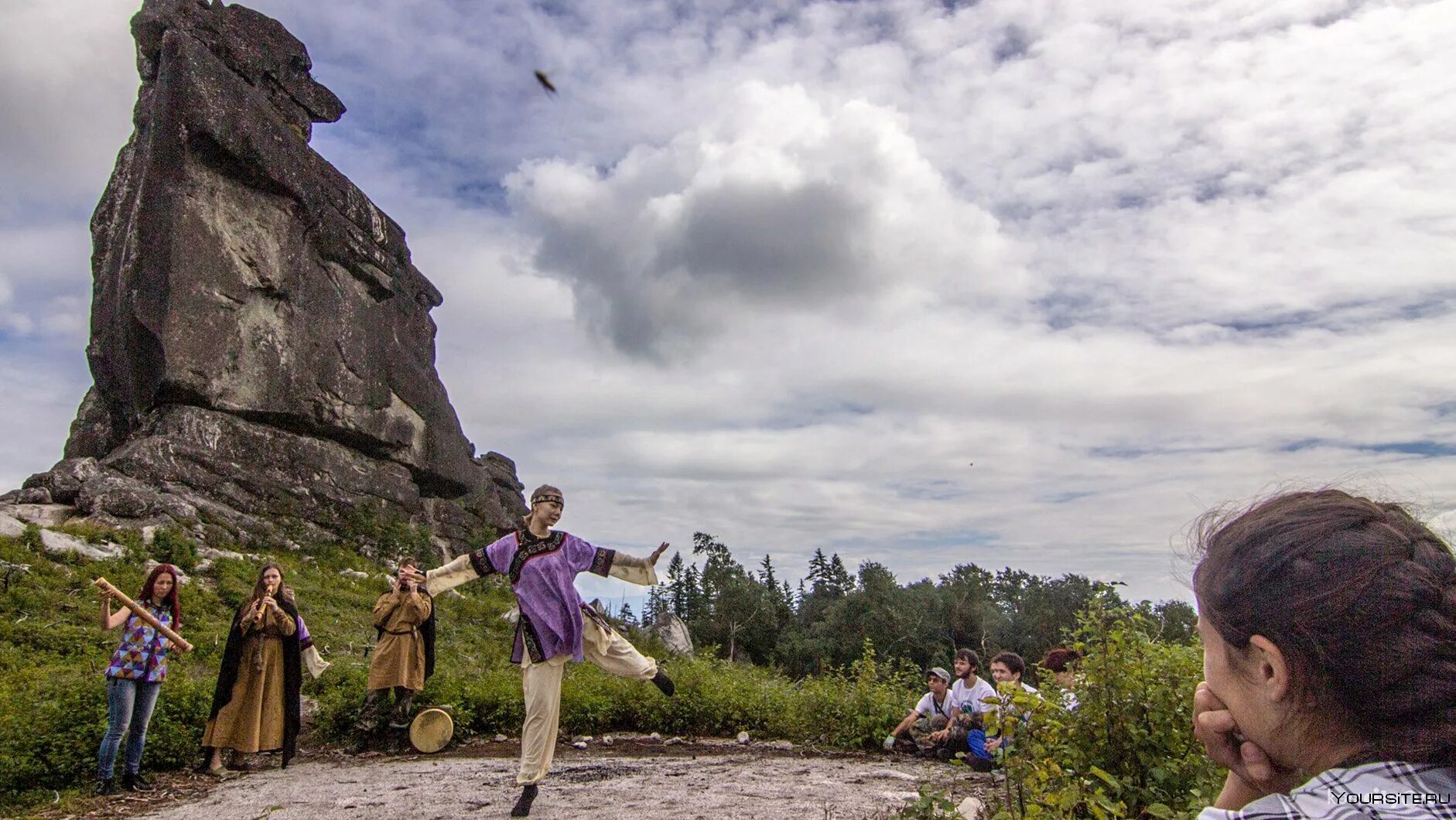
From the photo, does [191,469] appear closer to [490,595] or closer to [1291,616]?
[490,595]

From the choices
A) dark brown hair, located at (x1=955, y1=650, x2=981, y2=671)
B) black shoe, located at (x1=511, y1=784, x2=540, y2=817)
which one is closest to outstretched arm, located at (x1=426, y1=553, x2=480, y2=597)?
black shoe, located at (x1=511, y1=784, x2=540, y2=817)

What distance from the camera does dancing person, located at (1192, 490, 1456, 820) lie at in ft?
3.80

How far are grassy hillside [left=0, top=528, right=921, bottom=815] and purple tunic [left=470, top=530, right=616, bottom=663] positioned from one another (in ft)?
13.5

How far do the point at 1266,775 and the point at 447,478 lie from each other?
98.0ft

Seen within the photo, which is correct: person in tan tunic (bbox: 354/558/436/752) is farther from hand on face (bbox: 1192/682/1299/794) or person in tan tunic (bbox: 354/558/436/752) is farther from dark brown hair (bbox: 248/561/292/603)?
hand on face (bbox: 1192/682/1299/794)

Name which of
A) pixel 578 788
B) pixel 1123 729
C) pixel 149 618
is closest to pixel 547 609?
pixel 578 788

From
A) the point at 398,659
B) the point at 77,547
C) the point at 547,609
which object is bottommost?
the point at 398,659

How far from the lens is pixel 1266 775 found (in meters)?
1.40

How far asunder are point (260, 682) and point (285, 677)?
0.33 m

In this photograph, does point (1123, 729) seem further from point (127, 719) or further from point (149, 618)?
point (127, 719)

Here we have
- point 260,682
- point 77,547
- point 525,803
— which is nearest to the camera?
point 525,803

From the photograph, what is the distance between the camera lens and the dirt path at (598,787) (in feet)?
20.2

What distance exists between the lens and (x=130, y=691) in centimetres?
746

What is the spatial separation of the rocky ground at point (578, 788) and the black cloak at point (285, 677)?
0.36 m
